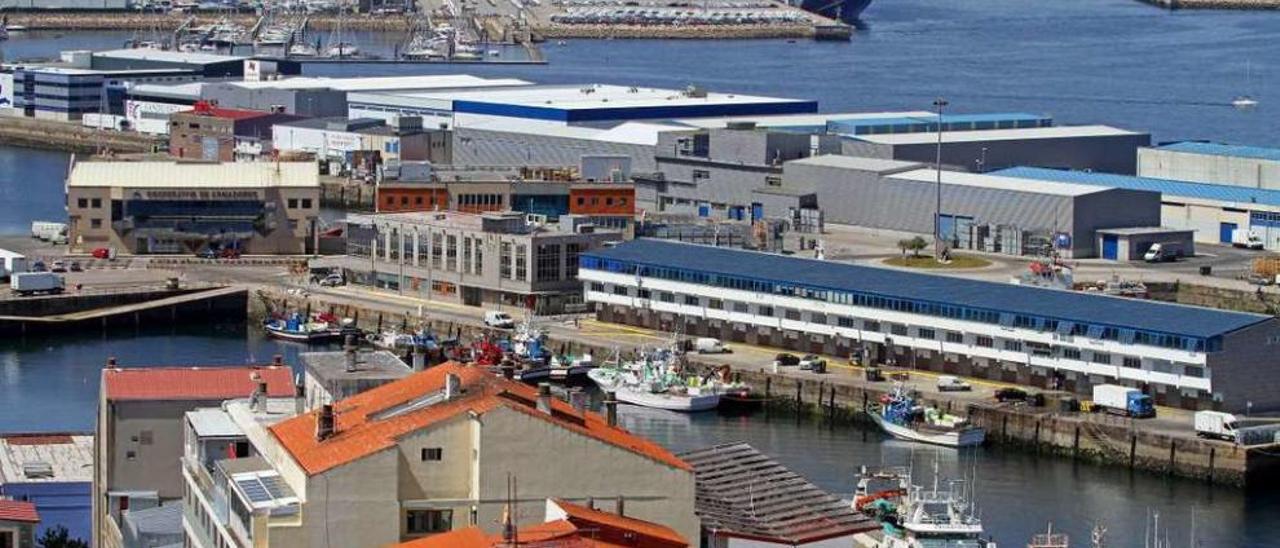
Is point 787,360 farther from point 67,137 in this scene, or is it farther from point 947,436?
point 67,137

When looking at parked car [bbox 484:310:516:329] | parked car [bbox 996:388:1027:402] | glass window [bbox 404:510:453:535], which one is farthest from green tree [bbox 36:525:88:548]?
parked car [bbox 484:310:516:329]

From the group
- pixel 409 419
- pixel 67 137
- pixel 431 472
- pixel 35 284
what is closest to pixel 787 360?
pixel 35 284

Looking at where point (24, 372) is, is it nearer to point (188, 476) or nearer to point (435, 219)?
point (435, 219)

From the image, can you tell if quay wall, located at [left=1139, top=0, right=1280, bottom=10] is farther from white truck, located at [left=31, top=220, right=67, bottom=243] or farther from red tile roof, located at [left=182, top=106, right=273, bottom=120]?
white truck, located at [left=31, top=220, right=67, bottom=243]

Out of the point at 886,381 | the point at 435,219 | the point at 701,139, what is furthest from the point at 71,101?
the point at 886,381

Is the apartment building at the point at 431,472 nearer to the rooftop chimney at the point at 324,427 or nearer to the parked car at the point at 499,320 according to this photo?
the rooftop chimney at the point at 324,427

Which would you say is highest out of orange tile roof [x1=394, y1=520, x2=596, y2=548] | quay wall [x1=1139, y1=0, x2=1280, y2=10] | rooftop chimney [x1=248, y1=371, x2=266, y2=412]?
quay wall [x1=1139, y1=0, x2=1280, y2=10]
